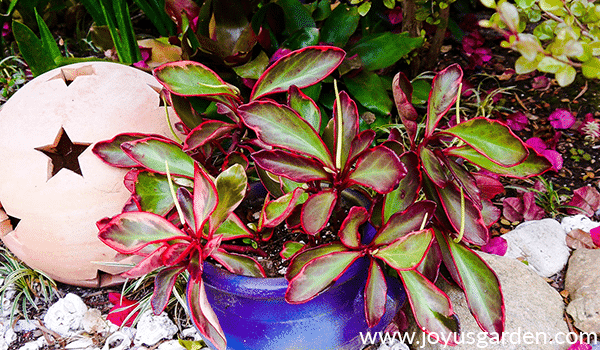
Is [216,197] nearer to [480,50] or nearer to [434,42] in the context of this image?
[434,42]

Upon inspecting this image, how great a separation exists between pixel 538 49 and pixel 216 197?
626 millimetres

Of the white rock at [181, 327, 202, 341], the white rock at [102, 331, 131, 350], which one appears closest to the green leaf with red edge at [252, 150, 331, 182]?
the white rock at [181, 327, 202, 341]

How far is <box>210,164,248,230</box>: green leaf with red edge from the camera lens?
107 centimetres

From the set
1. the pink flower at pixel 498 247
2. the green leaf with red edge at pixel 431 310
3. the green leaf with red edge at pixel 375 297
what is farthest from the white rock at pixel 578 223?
the green leaf with red edge at pixel 375 297

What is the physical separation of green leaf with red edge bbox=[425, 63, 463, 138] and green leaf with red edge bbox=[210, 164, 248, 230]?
415mm

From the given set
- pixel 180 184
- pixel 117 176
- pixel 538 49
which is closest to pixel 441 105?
pixel 538 49

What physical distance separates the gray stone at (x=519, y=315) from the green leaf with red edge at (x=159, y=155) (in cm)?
75

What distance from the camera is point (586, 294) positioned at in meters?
1.45

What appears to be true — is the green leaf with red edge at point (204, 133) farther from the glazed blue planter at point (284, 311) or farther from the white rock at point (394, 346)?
the white rock at point (394, 346)

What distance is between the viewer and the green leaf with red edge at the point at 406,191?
112cm

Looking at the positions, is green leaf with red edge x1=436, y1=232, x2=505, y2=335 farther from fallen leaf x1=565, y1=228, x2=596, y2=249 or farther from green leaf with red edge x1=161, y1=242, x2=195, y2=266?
fallen leaf x1=565, y1=228, x2=596, y2=249

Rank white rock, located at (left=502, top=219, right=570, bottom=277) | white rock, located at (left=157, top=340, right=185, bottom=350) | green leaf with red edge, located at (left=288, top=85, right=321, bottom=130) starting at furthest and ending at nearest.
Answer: white rock, located at (left=502, top=219, right=570, bottom=277)
white rock, located at (left=157, top=340, right=185, bottom=350)
green leaf with red edge, located at (left=288, top=85, right=321, bottom=130)

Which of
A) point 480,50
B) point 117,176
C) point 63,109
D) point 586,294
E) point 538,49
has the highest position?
point 538,49

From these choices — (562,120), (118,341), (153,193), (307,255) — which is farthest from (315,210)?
(562,120)
